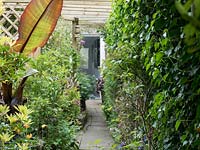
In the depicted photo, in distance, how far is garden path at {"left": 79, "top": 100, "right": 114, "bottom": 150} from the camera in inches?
250

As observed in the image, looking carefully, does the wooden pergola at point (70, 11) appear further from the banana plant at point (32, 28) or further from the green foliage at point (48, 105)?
the banana plant at point (32, 28)

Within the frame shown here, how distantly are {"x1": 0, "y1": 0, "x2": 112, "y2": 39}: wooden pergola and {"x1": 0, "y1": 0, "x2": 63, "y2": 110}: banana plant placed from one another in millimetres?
2553

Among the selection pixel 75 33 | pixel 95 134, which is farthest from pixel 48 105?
pixel 75 33

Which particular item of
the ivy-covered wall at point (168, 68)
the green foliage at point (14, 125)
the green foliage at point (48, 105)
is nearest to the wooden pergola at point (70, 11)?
the green foliage at point (48, 105)

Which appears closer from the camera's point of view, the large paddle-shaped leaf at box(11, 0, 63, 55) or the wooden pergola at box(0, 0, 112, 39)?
the large paddle-shaped leaf at box(11, 0, 63, 55)

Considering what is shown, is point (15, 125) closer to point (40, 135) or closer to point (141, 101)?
point (141, 101)

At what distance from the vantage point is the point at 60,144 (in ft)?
15.6

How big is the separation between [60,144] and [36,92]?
788 mm

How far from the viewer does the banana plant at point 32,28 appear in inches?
160

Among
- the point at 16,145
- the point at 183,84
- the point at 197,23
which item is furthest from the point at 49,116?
the point at 197,23

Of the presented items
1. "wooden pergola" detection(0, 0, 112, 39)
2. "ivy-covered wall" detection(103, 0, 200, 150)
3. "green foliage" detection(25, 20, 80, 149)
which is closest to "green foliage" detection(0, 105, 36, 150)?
"ivy-covered wall" detection(103, 0, 200, 150)

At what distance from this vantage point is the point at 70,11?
8656mm

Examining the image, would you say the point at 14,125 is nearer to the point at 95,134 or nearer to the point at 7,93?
the point at 7,93

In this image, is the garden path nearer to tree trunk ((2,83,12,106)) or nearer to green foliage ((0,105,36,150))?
tree trunk ((2,83,12,106))
